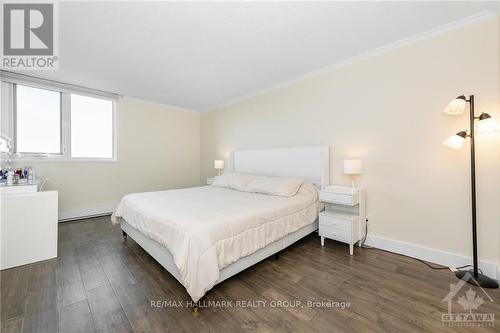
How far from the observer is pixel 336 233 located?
244 cm

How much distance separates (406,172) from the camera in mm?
2299

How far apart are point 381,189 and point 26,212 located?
164 inches

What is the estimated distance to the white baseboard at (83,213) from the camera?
3537 mm

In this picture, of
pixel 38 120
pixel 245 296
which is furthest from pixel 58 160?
pixel 245 296

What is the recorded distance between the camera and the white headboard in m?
2.91

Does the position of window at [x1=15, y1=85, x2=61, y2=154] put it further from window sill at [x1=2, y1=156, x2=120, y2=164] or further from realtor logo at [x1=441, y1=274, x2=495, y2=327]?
realtor logo at [x1=441, y1=274, x2=495, y2=327]

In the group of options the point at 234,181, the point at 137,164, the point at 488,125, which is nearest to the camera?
the point at 488,125

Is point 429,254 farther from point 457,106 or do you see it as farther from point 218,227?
point 218,227

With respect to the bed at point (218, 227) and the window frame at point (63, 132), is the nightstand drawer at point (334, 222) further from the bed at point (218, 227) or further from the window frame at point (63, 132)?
the window frame at point (63, 132)

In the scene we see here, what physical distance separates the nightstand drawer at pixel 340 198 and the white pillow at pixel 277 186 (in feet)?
1.21

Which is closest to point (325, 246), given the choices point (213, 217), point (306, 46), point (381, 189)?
point (381, 189)

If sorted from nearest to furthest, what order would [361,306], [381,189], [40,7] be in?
[361,306], [40,7], [381,189]

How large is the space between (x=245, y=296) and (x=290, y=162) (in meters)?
2.18

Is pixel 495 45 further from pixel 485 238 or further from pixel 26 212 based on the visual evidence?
pixel 26 212
